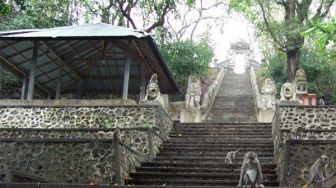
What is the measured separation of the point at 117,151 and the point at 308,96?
1050cm

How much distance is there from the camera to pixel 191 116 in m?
18.5

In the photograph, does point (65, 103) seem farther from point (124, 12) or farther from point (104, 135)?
point (124, 12)

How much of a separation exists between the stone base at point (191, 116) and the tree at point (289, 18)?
514cm

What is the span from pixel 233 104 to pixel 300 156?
12111 mm

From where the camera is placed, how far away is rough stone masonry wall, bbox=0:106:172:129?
13859 mm

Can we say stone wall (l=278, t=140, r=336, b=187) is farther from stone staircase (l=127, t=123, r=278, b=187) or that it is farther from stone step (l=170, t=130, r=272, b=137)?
stone step (l=170, t=130, r=272, b=137)

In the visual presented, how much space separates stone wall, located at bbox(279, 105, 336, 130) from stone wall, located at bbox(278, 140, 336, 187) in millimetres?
3582

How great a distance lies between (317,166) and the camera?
7.87m

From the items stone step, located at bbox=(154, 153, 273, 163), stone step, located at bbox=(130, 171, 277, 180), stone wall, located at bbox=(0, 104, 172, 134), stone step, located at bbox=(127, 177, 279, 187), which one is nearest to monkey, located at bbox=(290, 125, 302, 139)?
stone step, located at bbox=(154, 153, 273, 163)

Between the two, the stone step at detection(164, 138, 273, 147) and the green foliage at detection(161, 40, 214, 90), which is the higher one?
the green foliage at detection(161, 40, 214, 90)

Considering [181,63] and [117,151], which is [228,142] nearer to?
[117,151]

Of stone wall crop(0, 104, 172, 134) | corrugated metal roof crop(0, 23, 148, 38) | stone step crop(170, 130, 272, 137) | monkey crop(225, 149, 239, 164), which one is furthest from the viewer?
stone step crop(170, 130, 272, 137)

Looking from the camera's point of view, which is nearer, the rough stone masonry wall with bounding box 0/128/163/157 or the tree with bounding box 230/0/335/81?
the rough stone masonry wall with bounding box 0/128/163/157

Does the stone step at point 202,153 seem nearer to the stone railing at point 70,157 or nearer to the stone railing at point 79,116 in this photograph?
the stone railing at point 79,116
